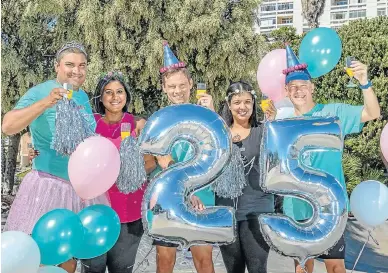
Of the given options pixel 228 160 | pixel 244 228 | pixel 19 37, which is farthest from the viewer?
pixel 19 37

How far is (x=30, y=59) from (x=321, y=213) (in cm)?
903

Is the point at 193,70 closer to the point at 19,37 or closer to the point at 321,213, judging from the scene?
the point at 19,37

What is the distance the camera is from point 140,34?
1075 centimetres

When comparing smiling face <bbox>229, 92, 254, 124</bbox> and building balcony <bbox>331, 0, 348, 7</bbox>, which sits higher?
building balcony <bbox>331, 0, 348, 7</bbox>

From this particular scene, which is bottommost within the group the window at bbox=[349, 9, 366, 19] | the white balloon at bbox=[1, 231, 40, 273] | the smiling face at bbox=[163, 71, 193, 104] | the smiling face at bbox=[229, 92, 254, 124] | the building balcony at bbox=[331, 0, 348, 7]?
the white balloon at bbox=[1, 231, 40, 273]

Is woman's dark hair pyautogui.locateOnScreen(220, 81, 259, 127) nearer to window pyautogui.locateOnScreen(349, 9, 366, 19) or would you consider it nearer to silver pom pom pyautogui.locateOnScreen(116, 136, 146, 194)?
silver pom pom pyautogui.locateOnScreen(116, 136, 146, 194)

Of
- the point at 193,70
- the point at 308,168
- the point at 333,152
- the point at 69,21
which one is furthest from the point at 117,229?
the point at 69,21

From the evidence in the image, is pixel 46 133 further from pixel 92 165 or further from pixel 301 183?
pixel 301 183

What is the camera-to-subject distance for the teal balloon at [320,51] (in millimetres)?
3125

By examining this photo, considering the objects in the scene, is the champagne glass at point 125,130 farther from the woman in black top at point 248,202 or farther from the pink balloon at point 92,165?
the woman in black top at point 248,202

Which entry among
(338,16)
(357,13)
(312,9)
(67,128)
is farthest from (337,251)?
(338,16)

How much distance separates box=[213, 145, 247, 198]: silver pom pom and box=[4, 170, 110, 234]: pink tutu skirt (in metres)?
0.90

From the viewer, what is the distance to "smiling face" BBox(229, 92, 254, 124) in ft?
9.39

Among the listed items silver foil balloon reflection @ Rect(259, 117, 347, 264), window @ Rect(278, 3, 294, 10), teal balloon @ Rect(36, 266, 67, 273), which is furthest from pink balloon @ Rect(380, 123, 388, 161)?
window @ Rect(278, 3, 294, 10)
